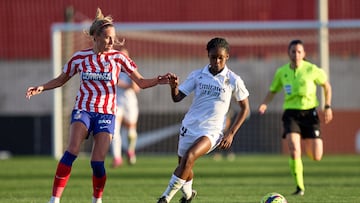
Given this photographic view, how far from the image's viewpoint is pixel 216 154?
23031 mm

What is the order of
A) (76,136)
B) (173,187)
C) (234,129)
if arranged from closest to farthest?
(173,187)
(76,136)
(234,129)

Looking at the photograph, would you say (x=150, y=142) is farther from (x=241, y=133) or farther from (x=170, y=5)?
(x=170, y=5)

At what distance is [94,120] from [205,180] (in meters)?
5.38

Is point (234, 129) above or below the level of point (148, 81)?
below

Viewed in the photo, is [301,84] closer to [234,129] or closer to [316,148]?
[316,148]

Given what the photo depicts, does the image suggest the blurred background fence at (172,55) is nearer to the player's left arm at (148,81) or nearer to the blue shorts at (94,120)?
the player's left arm at (148,81)

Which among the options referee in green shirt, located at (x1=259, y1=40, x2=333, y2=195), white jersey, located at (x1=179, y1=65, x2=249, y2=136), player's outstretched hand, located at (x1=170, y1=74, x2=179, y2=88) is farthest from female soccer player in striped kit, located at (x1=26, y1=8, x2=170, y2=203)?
referee in green shirt, located at (x1=259, y1=40, x2=333, y2=195)

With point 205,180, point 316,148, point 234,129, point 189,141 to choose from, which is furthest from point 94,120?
point 205,180

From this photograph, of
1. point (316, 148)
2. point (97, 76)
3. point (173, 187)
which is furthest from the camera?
point (316, 148)

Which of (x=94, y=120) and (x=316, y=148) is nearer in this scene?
(x=94, y=120)

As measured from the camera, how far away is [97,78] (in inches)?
398

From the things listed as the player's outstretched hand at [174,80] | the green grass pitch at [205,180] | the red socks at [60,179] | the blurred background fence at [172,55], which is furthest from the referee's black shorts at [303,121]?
the blurred background fence at [172,55]

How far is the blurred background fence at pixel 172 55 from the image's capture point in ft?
76.1

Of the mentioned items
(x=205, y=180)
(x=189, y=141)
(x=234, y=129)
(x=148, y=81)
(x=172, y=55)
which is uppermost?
(x=172, y=55)
